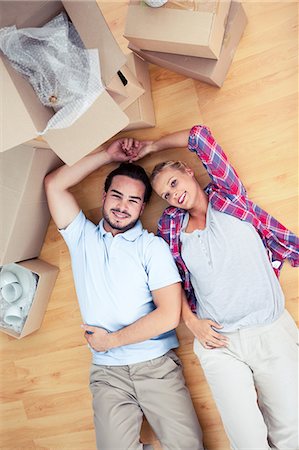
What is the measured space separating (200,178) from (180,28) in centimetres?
54

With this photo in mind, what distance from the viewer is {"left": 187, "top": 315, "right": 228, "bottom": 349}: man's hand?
1.59 m

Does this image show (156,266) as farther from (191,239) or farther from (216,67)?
(216,67)

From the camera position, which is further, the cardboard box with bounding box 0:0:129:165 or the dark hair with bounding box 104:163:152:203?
the dark hair with bounding box 104:163:152:203

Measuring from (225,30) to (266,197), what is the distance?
1.81 feet

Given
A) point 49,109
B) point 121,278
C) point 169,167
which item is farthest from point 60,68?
point 121,278

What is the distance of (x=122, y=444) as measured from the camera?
1.62 metres

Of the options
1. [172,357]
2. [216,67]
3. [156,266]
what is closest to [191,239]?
[156,266]

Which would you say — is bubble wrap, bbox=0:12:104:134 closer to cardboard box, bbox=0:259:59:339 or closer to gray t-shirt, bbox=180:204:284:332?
gray t-shirt, bbox=180:204:284:332

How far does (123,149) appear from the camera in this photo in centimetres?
176

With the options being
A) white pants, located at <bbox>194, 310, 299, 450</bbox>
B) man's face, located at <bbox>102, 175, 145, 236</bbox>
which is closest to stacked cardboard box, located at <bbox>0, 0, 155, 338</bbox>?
man's face, located at <bbox>102, 175, 145, 236</bbox>

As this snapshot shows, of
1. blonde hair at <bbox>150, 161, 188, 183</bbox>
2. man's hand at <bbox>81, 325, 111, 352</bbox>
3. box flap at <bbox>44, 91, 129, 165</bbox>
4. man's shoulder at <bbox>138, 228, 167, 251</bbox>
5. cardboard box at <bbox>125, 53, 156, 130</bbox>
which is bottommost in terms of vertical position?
man's hand at <bbox>81, 325, 111, 352</bbox>

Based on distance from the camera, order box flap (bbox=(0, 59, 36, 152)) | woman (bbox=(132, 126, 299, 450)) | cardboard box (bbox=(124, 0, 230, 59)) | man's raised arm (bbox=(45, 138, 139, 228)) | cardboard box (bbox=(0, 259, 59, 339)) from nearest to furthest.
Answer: box flap (bbox=(0, 59, 36, 152)) → cardboard box (bbox=(124, 0, 230, 59)) → woman (bbox=(132, 126, 299, 450)) → man's raised arm (bbox=(45, 138, 139, 228)) → cardboard box (bbox=(0, 259, 59, 339))

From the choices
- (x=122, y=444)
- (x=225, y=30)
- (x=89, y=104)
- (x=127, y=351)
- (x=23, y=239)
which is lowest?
(x=122, y=444)

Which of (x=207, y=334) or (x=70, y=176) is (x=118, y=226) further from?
(x=207, y=334)
